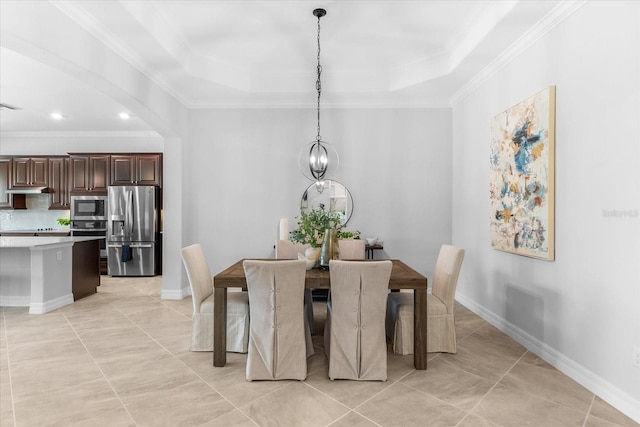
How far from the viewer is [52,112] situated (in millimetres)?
5844

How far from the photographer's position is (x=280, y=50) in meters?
4.05

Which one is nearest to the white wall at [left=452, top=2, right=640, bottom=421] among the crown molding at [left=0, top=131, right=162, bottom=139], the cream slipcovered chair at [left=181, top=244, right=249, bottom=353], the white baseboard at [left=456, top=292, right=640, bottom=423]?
the white baseboard at [left=456, top=292, right=640, bottom=423]

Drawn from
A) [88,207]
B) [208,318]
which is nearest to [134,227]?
[88,207]

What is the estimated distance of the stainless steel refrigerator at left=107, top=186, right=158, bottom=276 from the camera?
257 inches

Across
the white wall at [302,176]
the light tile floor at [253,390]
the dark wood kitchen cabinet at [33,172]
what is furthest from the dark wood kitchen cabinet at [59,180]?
the light tile floor at [253,390]

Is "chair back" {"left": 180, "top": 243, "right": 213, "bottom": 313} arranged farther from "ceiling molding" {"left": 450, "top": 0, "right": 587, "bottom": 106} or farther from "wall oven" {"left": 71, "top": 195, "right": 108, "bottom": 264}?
"wall oven" {"left": 71, "top": 195, "right": 108, "bottom": 264}

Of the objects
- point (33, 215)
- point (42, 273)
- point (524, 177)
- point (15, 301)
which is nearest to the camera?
point (524, 177)

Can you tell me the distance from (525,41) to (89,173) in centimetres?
730

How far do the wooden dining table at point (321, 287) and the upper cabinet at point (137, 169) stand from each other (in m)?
4.78

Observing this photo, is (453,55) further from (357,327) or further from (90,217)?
(90,217)

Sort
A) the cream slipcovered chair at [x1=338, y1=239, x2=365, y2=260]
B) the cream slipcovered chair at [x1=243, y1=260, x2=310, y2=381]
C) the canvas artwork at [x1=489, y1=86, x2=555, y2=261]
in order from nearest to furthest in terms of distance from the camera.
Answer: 1. the cream slipcovered chair at [x1=243, y1=260, x2=310, y2=381]
2. the canvas artwork at [x1=489, y1=86, x2=555, y2=261]
3. the cream slipcovered chair at [x1=338, y1=239, x2=365, y2=260]

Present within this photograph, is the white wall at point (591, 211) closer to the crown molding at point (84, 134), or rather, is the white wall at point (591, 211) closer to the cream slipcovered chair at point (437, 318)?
the cream slipcovered chair at point (437, 318)

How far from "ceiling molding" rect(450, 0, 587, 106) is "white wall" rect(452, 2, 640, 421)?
0.05 meters

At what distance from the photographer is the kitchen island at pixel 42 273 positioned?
427cm
